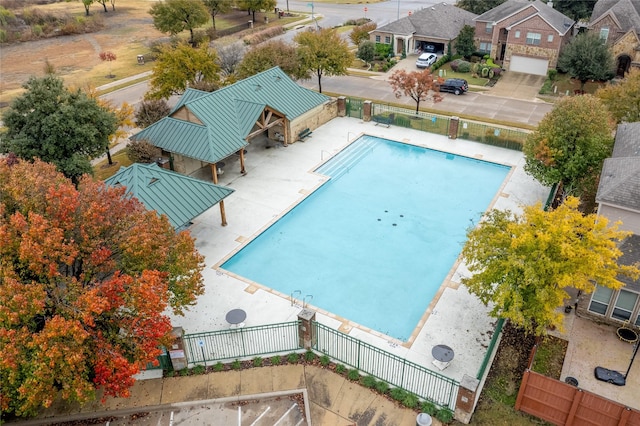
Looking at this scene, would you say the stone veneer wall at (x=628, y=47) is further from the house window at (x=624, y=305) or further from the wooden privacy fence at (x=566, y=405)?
the wooden privacy fence at (x=566, y=405)

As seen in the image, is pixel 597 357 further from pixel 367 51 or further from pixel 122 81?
pixel 122 81

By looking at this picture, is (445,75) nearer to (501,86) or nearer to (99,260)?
(501,86)

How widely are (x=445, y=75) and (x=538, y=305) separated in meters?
43.5

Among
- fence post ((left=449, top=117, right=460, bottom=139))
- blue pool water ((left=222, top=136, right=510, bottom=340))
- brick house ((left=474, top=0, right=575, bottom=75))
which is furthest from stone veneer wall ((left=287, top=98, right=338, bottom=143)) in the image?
brick house ((left=474, top=0, right=575, bottom=75))

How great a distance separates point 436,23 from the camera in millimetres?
63688

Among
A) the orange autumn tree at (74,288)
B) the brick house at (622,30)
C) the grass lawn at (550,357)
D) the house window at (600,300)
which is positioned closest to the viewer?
the orange autumn tree at (74,288)

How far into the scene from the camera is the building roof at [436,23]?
62881 mm

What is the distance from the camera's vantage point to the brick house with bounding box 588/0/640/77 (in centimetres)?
5106

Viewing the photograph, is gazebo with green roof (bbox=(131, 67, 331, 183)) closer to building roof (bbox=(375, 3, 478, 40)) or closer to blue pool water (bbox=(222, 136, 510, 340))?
blue pool water (bbox=(222, 136, 510, 340))

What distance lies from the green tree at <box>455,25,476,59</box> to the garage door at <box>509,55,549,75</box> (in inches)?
208

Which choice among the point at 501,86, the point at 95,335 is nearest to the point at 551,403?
the point at 95,335

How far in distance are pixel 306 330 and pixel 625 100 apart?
94.5ft

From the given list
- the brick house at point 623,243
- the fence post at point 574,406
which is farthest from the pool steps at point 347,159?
the fence post at point 574,406

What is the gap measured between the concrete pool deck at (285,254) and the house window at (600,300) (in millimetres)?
4442
